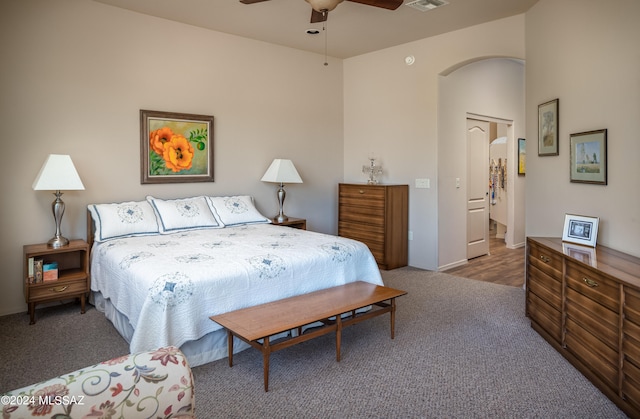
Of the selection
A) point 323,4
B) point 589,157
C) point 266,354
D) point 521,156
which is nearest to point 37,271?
point 266,354

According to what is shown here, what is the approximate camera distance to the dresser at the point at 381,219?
5.19 metres

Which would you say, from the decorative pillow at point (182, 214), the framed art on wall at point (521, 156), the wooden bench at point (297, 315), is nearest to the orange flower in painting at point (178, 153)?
the decorative pillow at point (182, 214)

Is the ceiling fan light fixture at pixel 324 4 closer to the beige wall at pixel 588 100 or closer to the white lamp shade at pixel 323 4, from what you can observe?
the white lamp shade at pixel 323 4

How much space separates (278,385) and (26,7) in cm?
373

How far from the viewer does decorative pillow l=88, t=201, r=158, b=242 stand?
3752 millimetres

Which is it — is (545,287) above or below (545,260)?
below

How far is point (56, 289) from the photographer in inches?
138

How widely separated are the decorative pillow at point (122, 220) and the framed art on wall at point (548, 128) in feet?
11.9

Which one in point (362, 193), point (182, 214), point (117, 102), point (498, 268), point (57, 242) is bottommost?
point (498, 268)

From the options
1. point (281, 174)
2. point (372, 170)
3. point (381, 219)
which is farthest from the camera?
point (372, 170)

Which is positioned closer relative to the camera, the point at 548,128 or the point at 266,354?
the point at 266,354

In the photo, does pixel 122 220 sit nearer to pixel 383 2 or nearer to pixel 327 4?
pixel 327 4

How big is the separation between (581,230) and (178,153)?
3.79 metres

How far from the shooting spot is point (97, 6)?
3955mm
